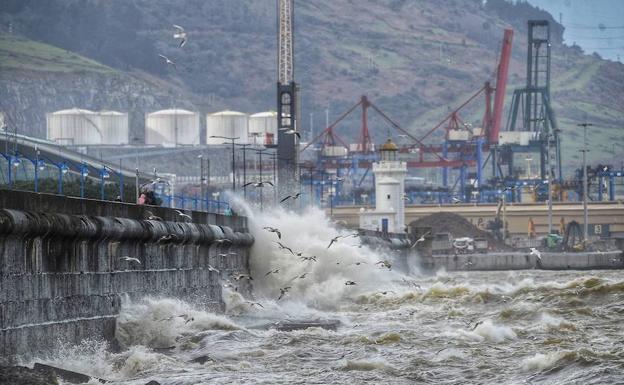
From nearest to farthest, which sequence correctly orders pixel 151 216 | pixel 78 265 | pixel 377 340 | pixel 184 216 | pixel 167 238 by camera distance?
1. pixel 78 265
2. pixel 377 340
3. pixel 151 216
4. pixel 167 238
5. pixel 184 216

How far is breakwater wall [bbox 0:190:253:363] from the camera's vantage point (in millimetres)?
28469

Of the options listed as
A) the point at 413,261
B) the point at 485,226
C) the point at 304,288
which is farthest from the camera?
the point at 485,226

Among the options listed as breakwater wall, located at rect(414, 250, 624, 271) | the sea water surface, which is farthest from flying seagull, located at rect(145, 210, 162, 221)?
breakwater wall, located at rect(414, 250, 624, 271)

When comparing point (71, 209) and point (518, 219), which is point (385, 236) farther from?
point (518, 219)

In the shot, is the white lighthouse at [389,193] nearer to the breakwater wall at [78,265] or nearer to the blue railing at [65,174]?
the blue railing at [65,174]

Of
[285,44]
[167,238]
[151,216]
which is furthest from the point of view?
[285,44]

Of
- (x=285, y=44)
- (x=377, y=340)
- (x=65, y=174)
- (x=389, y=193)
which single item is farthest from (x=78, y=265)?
(x=285, y=44)

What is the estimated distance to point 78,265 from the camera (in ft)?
105

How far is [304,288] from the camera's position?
5775 centimetres

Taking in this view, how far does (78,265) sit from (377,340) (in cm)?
774

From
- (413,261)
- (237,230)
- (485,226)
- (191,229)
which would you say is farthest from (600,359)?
(485,226)

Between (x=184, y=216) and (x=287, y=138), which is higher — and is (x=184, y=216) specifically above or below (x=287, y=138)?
below

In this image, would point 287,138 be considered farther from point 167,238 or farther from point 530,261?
point 167,238

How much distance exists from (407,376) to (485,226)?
151727 mm
